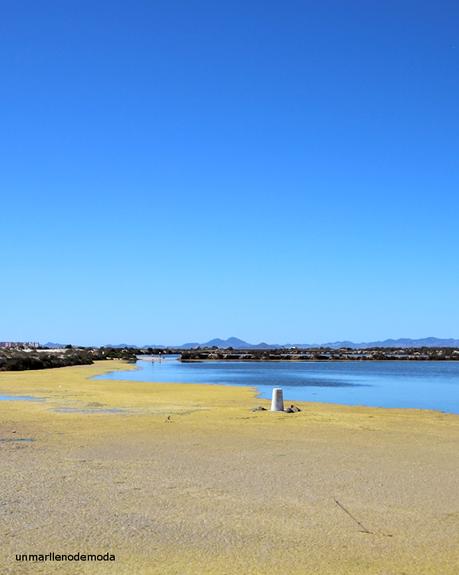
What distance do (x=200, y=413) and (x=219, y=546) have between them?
46.0 ft

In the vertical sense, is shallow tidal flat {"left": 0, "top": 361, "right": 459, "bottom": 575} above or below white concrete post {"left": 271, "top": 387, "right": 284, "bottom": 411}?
below

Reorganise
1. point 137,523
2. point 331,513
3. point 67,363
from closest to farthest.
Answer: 1. point 137,523
2. point 331,513
3. point 67,363

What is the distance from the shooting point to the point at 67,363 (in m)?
72.9

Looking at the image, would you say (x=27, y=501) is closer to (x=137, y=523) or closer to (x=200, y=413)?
(x=137, y=523)

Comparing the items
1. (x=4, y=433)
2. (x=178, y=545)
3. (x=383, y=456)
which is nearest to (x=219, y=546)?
(x=178, y=545)

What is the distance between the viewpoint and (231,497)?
9.33m

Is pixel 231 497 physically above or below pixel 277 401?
below

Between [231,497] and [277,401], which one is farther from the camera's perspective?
[277,401]

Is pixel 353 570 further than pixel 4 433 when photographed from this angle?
No

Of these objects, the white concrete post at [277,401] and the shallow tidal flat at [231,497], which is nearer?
the shallow tidal flat at [231,497]

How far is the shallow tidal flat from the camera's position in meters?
6.86

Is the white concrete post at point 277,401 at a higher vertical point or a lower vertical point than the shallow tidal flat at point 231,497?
higher

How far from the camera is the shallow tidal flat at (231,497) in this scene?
6863mm

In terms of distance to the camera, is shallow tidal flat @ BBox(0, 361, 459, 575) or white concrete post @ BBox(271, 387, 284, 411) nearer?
shallow tidal flat @ BBox(0, 361, 459, 575)
